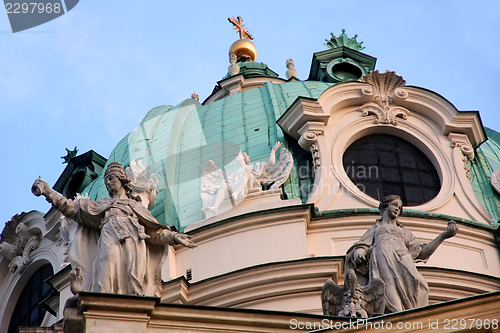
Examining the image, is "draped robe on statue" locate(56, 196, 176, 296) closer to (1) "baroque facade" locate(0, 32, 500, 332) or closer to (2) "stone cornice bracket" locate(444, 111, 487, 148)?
(1) "baroque facade" locate(0, 32, 500, 332)

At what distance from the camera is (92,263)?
14.0m

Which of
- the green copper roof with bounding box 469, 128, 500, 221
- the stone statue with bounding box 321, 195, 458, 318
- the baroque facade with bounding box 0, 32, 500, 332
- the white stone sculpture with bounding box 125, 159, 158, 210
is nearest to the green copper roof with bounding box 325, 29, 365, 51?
the baroque facade with bounding box 0, 32, 500, 332

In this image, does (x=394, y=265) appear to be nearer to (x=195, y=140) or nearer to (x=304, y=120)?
(x=304, y=120)

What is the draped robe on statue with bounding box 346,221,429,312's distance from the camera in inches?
544

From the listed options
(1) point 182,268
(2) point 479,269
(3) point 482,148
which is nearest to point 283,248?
(1) point 182,268

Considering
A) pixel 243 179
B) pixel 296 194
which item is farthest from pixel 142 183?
pixel 296 194

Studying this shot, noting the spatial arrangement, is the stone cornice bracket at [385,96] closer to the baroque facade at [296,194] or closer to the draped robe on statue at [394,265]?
the baroque facade at [296,194]

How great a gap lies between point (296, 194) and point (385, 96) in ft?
9.62

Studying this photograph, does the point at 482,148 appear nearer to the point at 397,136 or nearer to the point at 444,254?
the point at 397,136

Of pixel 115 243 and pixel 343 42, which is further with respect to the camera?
pixel 343 42

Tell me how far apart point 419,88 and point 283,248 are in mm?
4814

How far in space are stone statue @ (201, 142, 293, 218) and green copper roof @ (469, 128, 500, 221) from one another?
151 inches

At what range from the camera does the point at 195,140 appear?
81.9ft

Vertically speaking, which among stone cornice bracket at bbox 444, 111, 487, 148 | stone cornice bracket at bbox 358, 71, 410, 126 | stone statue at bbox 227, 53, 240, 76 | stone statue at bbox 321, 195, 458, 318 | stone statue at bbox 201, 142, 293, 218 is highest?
stone statue at bbox 227, 53, 240, 76
